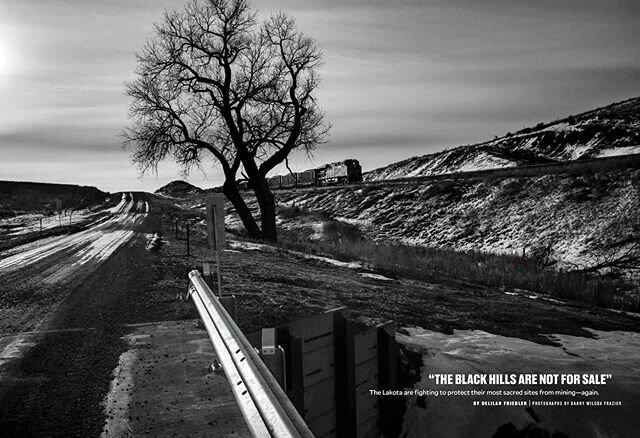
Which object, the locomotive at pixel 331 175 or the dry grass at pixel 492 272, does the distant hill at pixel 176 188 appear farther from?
the dry grass at pixel 492 272

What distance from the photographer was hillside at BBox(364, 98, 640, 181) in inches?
1356

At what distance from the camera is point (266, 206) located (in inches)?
993

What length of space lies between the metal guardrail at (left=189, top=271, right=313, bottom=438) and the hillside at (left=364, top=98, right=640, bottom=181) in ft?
110

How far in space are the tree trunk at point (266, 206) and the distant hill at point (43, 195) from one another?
188ft

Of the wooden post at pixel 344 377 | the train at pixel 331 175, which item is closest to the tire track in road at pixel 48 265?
the wooden post at pixel 344 377

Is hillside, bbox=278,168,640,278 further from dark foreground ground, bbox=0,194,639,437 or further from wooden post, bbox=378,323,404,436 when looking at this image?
wooden post, bbox=378,323,404,436

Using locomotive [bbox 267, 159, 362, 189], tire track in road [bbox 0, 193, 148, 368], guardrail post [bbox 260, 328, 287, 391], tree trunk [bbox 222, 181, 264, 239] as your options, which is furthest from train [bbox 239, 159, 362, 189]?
guardrail post [bbox 260, 328, 287, 391]

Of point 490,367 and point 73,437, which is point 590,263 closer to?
point 490,367

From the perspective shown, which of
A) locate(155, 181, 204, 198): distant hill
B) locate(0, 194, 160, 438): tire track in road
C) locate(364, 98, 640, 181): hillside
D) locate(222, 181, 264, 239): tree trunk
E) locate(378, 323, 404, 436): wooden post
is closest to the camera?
locate(0, 194, 160, 438): tire track in road

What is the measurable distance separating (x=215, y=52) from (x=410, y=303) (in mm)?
18861

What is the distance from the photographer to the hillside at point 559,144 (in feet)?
113

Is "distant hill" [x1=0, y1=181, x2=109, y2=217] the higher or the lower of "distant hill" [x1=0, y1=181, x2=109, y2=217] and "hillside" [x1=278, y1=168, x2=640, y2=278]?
the higher

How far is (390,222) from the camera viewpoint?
29.0 m

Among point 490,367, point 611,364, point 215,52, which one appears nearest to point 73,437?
point 490,367
